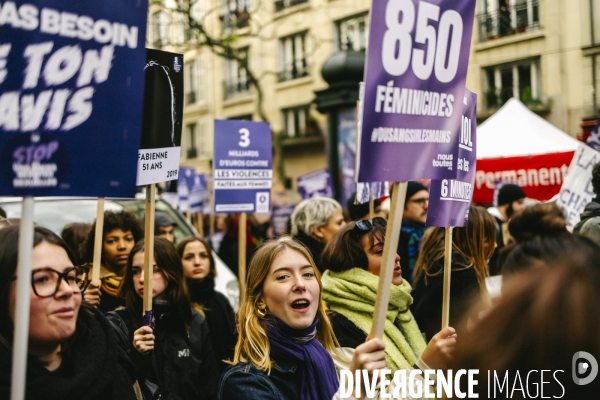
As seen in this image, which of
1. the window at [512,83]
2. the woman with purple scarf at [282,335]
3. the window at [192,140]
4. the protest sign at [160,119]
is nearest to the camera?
the woman with purple scarf at [282,335]

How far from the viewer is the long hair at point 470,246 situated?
4.12m

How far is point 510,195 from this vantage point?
7.74 metres

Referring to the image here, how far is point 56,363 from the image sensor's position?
2.24m

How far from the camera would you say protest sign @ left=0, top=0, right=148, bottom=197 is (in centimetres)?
209

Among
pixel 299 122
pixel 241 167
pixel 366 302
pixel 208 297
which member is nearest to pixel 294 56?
pixel 299 122

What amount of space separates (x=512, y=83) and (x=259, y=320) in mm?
19792

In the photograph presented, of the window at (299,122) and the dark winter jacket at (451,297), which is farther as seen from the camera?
the window at (299,122)

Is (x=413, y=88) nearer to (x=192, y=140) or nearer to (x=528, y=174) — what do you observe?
(x=528, y=174)

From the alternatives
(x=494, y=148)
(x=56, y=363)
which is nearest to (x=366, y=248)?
(x=56, y=363)

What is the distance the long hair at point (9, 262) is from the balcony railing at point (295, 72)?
25676 mm

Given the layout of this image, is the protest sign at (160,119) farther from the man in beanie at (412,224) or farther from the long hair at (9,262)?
the man in beanie at (412,224)

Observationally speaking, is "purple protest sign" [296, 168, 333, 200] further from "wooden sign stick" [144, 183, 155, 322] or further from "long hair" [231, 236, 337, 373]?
Answer: "long hair" [231, 236, 337, 373]

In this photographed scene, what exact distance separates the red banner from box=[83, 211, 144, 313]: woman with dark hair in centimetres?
698

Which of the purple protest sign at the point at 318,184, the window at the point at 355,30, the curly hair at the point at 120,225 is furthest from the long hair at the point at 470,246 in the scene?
the window at the point at 355,30
